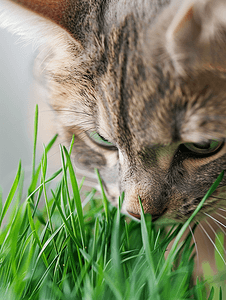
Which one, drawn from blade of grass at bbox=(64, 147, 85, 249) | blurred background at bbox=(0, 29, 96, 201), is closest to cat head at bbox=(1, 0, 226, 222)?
blade of grass at bbox=(64, 147, 85, 249)

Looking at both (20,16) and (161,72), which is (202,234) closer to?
(161,72)

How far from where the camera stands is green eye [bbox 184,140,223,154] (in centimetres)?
65

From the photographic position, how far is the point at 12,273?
24.5 inches

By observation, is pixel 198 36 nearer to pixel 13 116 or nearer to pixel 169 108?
pixel 169 108

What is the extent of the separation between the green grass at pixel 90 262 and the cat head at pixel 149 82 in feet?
0.26

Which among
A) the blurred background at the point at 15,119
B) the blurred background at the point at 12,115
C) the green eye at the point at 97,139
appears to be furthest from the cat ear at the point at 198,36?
the blurred background at the point at 12,115

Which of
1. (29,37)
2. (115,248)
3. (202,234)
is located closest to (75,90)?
(29,37)

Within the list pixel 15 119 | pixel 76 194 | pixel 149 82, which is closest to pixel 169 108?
pixel 149 82

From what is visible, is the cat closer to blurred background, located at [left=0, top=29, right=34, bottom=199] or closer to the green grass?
the green grass

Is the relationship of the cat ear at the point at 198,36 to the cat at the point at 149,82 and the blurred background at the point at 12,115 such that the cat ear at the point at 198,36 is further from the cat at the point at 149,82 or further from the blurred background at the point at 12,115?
the blurred background at the point at 12,115

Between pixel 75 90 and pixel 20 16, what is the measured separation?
0.21 meters

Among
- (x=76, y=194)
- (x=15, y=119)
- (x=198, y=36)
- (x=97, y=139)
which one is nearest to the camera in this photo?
(x=198, y=36)

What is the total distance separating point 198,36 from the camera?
1.69ft

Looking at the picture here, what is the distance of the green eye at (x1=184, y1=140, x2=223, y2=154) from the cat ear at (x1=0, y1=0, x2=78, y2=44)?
38 cm
